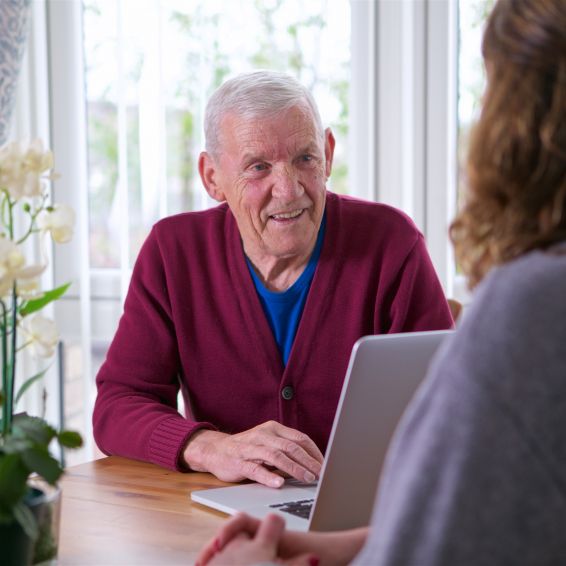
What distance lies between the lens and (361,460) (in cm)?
116

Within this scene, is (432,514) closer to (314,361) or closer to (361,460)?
(361,460)

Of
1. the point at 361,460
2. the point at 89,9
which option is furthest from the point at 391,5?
the point at 361,460

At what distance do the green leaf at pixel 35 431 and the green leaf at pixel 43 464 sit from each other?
17 mm

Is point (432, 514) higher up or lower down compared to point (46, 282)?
higher up

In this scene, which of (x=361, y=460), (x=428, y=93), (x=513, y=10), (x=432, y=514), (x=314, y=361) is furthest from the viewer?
(x=428, y=93)

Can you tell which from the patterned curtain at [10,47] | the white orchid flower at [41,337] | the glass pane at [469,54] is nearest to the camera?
the white orchid flower at [41,337]

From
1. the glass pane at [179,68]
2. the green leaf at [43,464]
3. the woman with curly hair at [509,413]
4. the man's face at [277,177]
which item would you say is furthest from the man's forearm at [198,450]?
the glass pane at [179,68]

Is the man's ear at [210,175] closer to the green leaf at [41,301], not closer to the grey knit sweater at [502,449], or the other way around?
the green leaf at [41,301]

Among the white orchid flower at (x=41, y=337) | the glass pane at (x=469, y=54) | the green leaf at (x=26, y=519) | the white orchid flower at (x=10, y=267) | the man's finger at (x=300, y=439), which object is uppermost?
the glass pane at (x=469, y=54)

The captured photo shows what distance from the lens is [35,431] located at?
98 cm

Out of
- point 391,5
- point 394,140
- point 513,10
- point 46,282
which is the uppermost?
point 391,5

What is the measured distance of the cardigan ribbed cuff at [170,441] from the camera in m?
1.54

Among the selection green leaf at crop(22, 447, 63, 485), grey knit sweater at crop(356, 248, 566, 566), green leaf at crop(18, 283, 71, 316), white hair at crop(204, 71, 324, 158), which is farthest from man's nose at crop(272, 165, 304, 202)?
grey knit sweater at crop(356, 248, 566, 566)

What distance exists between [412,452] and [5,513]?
44 cm
